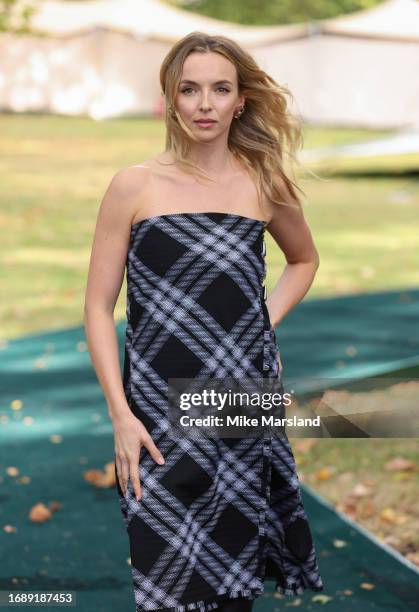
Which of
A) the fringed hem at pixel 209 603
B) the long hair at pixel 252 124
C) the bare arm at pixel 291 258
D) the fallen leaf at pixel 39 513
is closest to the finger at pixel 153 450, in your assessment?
the fringed hem at pixel 209 603

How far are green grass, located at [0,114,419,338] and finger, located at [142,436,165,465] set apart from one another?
92 centimetres

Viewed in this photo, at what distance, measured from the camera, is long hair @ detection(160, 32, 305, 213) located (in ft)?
9.04

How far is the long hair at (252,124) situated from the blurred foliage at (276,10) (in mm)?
63186

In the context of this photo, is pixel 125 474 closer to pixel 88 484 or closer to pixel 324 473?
pixel 88 484

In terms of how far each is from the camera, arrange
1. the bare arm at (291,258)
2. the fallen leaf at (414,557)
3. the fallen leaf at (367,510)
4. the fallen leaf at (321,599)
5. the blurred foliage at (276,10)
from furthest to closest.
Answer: the blurred foliage at (276,10) → the fallen leaf at (367,510) → the fallen leaf at (414,557) → the fallen leaf at (321,599) → the bare arm at (291,258)

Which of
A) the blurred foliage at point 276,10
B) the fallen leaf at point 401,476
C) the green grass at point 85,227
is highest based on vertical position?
the fallen leaf at point 401,476

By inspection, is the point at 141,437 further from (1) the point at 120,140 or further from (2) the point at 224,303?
(1) the point at 120,140

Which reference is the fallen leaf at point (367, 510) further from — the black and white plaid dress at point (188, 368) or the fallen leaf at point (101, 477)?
the black and white plaid dress at point (188, 368)

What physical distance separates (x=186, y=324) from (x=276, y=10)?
214 feet

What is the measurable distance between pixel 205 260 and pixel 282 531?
2.50 feet

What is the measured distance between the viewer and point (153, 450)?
2.72m

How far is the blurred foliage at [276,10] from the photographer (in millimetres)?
64625

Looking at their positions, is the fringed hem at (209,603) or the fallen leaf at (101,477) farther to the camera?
the fallen leaf at (101,477)

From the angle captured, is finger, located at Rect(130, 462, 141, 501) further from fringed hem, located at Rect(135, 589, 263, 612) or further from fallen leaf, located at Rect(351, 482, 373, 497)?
fallen leaf, located at Rect(351, 482, 373, 497)
